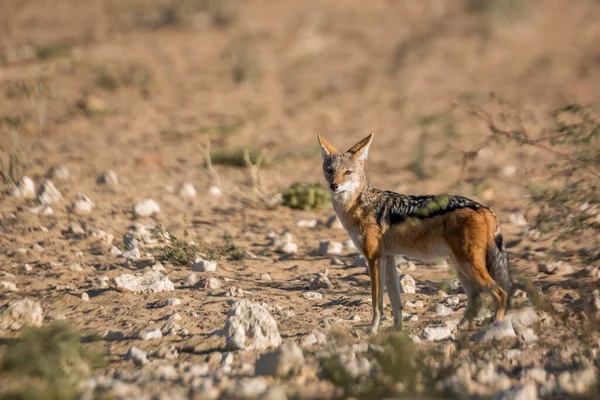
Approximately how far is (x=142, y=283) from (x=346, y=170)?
221 cm

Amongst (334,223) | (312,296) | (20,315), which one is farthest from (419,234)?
(20,315)

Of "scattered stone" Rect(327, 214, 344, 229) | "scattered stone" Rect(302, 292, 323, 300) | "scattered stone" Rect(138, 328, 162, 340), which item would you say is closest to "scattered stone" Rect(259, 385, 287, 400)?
"scattered stone" Rect(138, 328, 162, 340)

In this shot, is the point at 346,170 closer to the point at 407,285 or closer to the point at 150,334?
the point at 407,285

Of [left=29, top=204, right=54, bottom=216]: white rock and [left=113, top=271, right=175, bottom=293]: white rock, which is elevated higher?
[left=29, top=204, right=54, bottom=216]: white rock

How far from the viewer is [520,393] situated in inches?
170

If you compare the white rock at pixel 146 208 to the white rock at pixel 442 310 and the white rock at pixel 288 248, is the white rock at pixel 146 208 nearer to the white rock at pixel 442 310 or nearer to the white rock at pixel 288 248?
the white rock at pixel 288 248

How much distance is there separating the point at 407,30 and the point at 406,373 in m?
16.3

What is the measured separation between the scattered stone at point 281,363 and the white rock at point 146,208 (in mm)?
4314

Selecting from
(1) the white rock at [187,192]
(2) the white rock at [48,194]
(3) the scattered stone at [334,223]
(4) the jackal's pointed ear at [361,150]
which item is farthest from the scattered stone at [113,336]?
(1) the white rock at [187,192]

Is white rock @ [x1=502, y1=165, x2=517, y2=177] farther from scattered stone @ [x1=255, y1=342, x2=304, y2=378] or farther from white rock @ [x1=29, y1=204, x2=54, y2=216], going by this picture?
scattered stone @ [x1=255, y1=342, x2=304, y2=378]

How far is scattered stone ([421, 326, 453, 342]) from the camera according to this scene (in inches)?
219

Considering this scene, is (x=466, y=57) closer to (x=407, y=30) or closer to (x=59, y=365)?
(x=407, y=30)

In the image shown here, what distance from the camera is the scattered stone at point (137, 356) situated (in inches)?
202

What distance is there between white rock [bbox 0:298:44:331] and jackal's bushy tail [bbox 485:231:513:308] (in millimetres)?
3674
